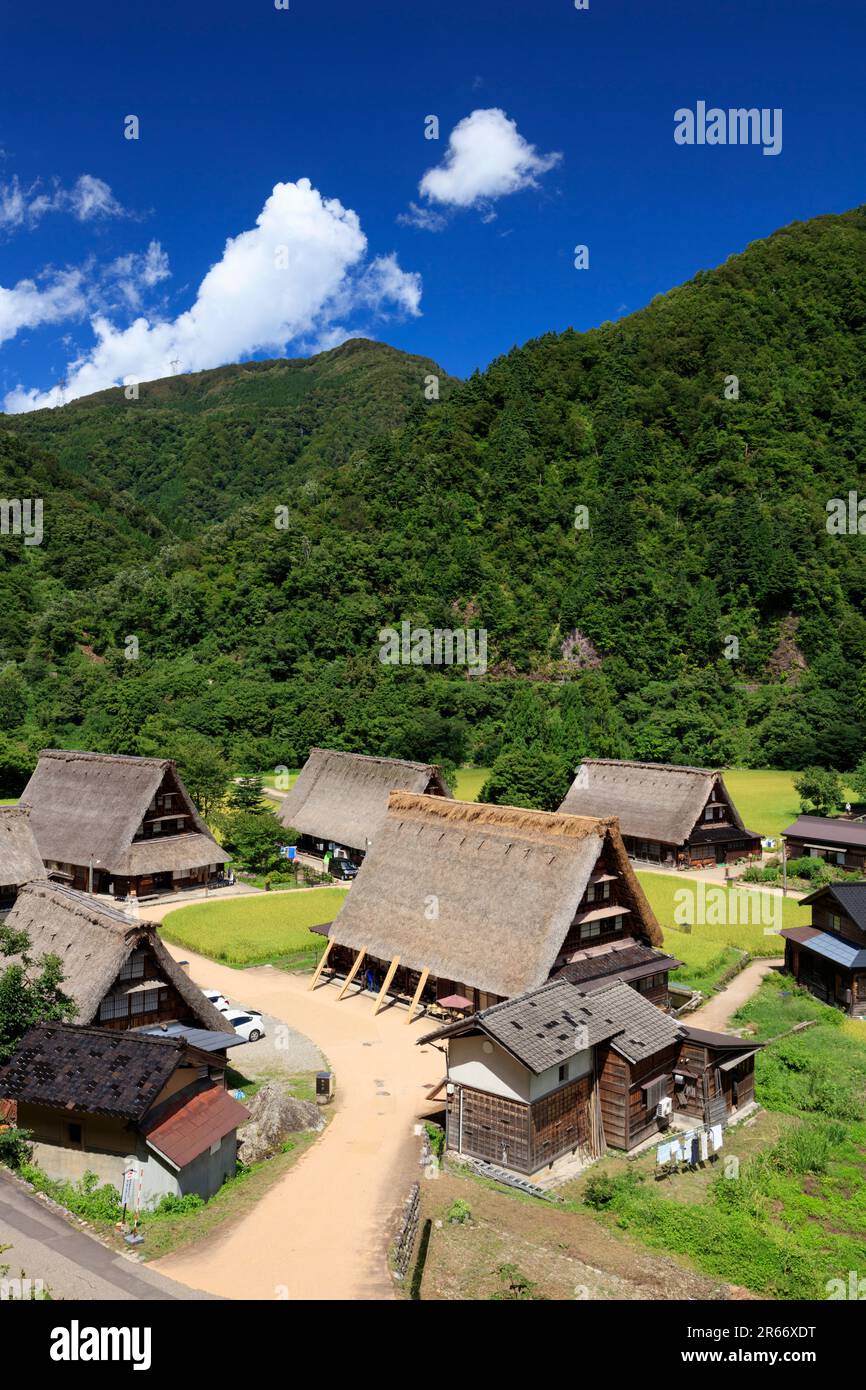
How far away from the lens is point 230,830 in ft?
160

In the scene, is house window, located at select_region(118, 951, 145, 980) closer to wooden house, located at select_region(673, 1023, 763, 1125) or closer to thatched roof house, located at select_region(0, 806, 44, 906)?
wooden house, located at select_region(673, 1023, 763, 1125)

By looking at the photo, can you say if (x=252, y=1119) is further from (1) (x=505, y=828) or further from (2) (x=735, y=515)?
(2) (x=735, y=515)

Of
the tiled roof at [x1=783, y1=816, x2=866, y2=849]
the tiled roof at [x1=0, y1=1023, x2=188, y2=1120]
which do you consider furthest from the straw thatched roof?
the tiled roof at [x1=783, y1=816, x2=866, y2=849]

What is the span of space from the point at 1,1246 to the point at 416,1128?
30.5ft

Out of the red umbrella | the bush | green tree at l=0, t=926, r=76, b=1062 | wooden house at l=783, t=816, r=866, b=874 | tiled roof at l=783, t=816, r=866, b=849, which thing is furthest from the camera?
tiled roof at l=783, t=816, r=866, b=849

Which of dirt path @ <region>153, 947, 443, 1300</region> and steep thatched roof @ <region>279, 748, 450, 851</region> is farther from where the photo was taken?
steep thatched roof @ <region>279, 748, 450, 851</region>

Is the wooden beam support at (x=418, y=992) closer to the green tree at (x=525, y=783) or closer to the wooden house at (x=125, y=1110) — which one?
the wooden house at (x=125, y=1110)

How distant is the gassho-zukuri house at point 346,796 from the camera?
153 ft

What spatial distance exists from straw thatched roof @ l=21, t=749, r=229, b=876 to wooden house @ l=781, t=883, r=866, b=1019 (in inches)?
1021

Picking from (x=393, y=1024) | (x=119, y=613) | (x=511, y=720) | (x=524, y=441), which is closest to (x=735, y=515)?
(x=524, y=441)

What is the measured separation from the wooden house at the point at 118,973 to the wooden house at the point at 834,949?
67.5 feet

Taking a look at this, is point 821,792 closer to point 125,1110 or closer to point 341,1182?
point 341,1182

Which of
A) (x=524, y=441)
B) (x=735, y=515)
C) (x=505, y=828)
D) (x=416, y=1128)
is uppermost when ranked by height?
(x=524, y=441)

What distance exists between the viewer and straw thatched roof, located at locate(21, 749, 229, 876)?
41.8 m
